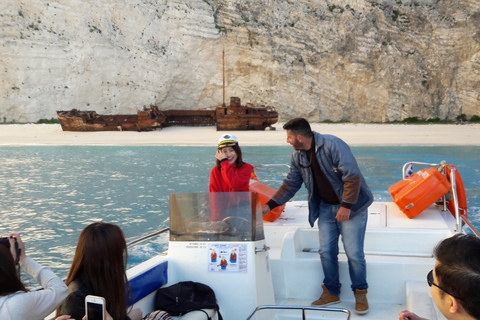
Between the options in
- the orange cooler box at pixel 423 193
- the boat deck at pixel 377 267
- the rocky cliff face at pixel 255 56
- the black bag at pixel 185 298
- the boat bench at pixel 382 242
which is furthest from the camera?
the rocky cliff face at pixel 255 56

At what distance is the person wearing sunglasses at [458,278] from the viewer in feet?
4.93

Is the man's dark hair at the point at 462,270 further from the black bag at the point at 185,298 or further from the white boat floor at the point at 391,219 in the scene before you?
the white boat floor at the point at 391,219

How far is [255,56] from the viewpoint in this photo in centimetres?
3316

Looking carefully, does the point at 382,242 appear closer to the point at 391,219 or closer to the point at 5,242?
the point at 391,219

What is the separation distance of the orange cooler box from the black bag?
2961 mm

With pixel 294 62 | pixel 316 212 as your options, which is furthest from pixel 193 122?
pixel 316 212

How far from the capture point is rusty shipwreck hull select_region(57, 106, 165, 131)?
1030 inches

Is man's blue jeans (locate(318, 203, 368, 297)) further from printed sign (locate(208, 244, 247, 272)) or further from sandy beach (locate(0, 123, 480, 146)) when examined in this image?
sandy beach (locate(0, 123, 480, 146))

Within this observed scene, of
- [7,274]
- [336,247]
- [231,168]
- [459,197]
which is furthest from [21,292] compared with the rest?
[459,197]

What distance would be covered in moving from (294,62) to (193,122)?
30.0 ft

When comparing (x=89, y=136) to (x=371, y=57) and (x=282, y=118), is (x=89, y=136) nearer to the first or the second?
(x=282, y=118)

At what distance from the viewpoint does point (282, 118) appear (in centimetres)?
3288

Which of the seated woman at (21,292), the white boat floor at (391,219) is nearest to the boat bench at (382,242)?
the white boat floor at (391,219)

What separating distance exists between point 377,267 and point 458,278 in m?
2.74
